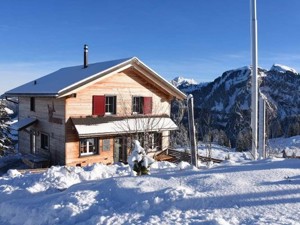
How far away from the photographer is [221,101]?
197250mm

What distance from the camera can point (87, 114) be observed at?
61.3 ft

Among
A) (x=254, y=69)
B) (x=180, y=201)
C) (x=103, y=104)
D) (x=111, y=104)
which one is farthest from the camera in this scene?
(x=111, y=104)

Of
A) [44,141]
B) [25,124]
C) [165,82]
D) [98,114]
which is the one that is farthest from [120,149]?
[25,124]

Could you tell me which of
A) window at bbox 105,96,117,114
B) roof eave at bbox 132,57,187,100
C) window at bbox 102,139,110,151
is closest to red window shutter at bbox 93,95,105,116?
window at bbox 105,96,117,114

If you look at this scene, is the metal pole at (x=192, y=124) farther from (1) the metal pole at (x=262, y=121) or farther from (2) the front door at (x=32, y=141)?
(2) the front door at (x=32, y=141)

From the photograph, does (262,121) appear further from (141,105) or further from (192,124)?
(141,105)

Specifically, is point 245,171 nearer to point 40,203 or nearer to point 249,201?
point 249,201

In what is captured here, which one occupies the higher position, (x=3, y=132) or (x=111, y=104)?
(x=111, y=104)

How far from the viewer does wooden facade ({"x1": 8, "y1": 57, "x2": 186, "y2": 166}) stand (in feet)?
59.2

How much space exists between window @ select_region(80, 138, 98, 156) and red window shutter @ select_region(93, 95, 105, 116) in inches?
64.4

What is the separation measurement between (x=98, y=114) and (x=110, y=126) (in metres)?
1.04

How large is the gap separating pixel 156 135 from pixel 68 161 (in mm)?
6289

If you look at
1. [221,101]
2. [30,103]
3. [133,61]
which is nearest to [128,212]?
[133,61]

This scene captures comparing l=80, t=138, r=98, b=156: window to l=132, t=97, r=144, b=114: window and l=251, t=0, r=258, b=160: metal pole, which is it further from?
l=251, t=0, r=258, b=160: metal pole
